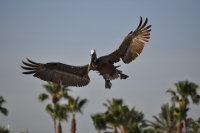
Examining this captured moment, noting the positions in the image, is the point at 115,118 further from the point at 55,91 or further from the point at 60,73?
the point at 60,73

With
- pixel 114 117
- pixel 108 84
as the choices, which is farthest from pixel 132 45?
pixel 114 117

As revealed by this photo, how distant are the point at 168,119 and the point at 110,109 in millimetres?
5957

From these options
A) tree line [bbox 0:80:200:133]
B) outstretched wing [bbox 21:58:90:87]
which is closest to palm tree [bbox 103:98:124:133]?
tree line [bbox 0:80:200:133]

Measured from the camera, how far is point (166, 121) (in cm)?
5953

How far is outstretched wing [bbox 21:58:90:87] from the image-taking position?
2359cm

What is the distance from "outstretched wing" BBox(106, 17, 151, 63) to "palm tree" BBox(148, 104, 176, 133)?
34.3m

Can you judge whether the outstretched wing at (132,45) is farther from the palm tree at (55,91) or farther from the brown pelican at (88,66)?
the palm tree at (55,91)

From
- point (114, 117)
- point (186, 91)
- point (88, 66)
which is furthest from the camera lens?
point (186, 91)

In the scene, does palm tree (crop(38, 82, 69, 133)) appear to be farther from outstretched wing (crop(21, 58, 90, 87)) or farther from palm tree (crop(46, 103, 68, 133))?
outstretched wing (crop(21, 58, 90, 87))

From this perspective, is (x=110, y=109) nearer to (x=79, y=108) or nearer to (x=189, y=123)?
(x=79, y=108)

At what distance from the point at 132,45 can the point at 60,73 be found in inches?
126

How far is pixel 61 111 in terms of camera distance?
193ft

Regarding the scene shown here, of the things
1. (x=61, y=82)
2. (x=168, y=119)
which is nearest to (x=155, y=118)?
(x=168, y=119)

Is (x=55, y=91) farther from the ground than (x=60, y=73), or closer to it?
farther from the ground
